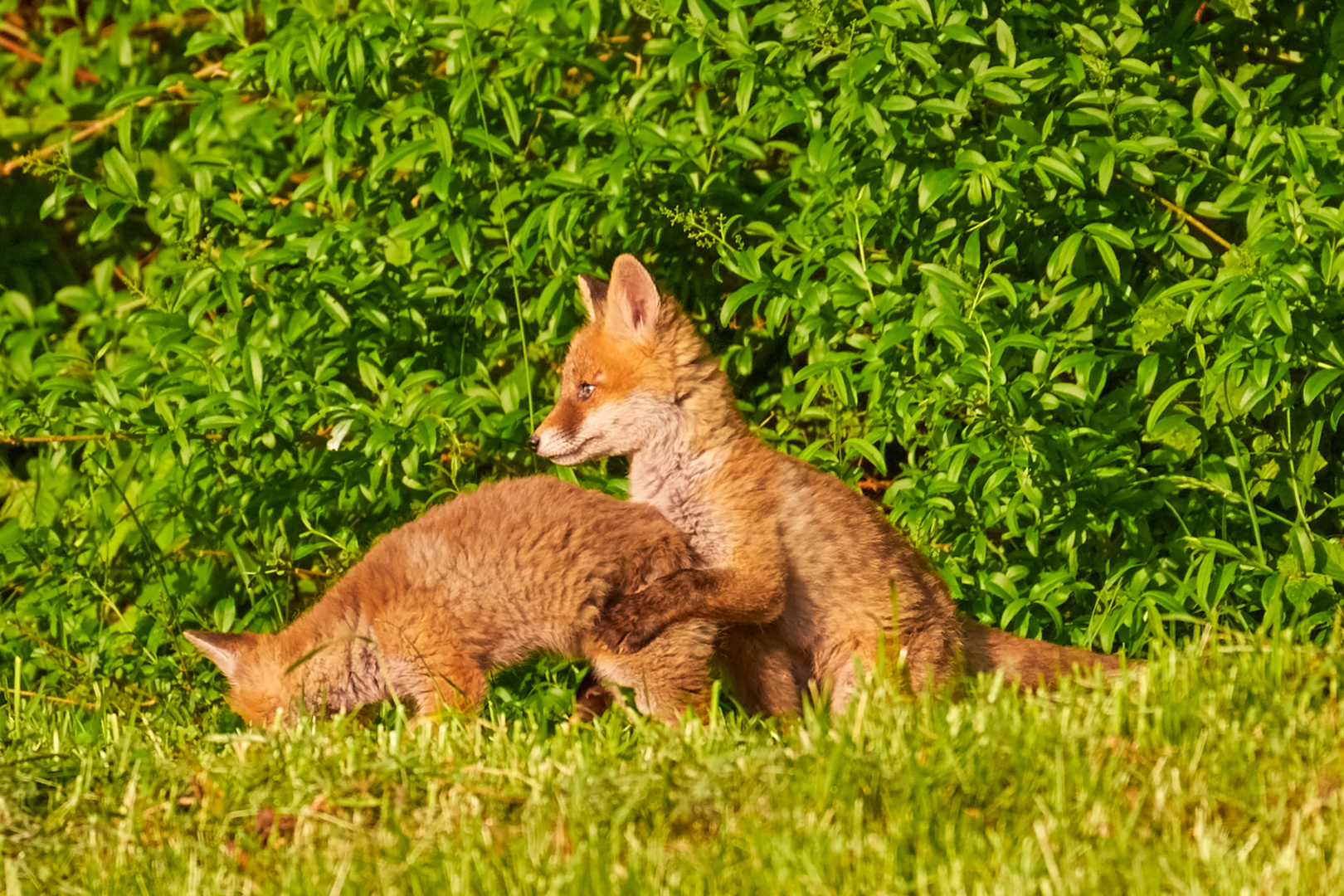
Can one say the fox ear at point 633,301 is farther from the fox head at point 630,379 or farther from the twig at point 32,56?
the twig at point 32,56

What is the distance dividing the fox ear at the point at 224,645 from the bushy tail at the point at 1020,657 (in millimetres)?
2617

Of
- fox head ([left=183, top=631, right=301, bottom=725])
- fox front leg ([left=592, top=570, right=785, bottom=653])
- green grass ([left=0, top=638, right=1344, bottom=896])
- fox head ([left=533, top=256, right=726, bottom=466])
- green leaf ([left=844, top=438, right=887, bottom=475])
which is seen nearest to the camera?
green grass ([left=0, top=638, right=1344, bottom=896])

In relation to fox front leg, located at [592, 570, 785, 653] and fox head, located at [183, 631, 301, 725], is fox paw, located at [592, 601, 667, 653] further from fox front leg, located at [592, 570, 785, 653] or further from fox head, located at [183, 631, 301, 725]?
fox head, located at [183, 631, 301, 725]

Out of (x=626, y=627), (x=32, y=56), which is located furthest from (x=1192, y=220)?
(x=32, y=56)

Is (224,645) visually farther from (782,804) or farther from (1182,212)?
(1182,212)

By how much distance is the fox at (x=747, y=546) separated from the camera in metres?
4.23

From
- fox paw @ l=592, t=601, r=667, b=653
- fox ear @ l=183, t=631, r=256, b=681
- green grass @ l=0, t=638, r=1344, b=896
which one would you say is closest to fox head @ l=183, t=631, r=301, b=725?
fox ear @ l=183, t=631, r=256, b=681

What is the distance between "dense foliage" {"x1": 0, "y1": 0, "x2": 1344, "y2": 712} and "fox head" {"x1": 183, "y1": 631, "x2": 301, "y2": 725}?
0.87 metres

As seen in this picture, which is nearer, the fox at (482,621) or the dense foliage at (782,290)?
the fox at (482,621)

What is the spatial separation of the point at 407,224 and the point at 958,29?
7.85ft

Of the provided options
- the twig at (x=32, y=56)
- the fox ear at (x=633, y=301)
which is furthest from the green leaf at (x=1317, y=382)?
the twig at (x=32, y=56)

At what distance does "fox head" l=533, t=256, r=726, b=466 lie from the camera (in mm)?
4656

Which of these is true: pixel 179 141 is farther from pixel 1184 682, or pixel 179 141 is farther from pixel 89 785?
pixel 1184 682

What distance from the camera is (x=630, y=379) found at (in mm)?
4703
